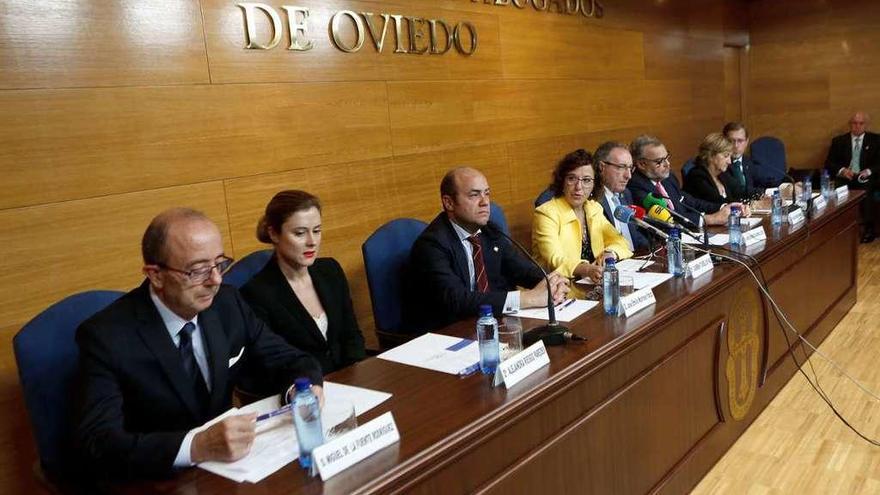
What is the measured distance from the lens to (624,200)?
3445 millimetres

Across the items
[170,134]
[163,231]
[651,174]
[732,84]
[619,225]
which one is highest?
[732,84]

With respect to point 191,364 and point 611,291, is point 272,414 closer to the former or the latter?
point 191,364

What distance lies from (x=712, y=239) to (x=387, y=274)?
155 centimetres

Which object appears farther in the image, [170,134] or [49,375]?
[170,134]

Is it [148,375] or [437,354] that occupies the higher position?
[148,375]

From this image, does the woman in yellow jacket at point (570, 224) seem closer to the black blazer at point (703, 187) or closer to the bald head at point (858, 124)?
the black blazer at point (703, 187)

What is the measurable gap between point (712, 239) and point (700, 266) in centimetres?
69

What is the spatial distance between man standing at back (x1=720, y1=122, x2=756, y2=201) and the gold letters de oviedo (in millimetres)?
2029

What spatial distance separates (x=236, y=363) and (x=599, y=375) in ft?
3.14

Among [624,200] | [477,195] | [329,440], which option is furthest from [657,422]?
[624,200]

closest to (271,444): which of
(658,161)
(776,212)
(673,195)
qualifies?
(658,161)

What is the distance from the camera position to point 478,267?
2613mm

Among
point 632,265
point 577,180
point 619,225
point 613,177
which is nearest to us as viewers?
point 632,265

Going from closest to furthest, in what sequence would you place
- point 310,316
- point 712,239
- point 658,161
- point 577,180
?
point 310,316 → point 577,180 → point 712,239 → point 658,161
